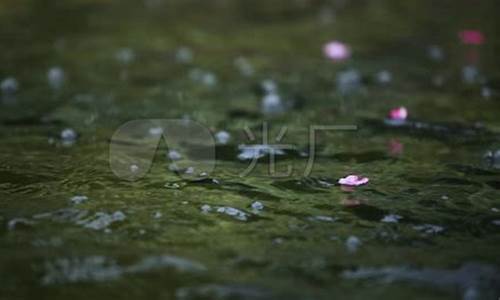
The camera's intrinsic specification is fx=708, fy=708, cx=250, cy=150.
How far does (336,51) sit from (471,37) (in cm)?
129

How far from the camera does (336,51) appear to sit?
6207 millimetres

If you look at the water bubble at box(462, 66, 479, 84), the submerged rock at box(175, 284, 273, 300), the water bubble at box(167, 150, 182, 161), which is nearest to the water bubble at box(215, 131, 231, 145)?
the water bubble at box(167, 150, 182, 161)

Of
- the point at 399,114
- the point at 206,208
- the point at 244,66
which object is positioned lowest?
the point at 206,208

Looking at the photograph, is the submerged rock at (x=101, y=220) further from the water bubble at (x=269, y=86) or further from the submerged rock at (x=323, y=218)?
the water bubble at (x=269, y=86)

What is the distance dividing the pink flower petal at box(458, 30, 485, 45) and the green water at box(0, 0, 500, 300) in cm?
9

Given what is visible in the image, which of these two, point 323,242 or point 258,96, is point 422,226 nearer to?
point 323,242

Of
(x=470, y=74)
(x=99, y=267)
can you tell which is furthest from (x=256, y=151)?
(x=470, y=74)

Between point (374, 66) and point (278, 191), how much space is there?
287 centimetres

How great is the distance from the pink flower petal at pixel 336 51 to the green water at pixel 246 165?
91 mm

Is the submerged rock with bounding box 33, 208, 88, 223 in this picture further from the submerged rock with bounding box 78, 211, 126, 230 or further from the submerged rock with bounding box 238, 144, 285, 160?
the submerged rock with bounding box 238, 144, 285, 160

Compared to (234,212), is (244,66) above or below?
above

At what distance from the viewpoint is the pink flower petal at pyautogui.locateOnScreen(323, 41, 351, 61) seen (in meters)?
6.07

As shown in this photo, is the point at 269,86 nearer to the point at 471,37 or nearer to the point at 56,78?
the point at 56,78

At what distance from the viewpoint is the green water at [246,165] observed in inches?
93.8
